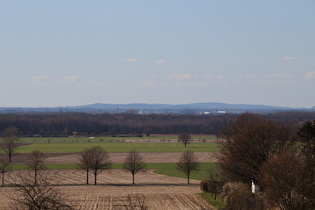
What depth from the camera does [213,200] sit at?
43906 millimetres

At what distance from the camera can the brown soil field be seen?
41594mm

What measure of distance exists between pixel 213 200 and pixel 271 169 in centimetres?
1411

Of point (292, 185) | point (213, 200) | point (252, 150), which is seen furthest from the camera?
point (252, 150)

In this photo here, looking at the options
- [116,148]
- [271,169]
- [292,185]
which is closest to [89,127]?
[116,148]

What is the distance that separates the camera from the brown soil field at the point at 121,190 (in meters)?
41.6

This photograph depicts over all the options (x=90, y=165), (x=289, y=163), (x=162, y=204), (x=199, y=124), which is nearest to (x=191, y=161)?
(x=90, y=165)

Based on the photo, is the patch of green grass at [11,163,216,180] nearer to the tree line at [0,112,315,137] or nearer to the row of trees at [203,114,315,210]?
the row of trees at [203,114,315,210]

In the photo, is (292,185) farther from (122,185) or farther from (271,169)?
(122,185)

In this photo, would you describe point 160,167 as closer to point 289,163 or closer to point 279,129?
point 279,129

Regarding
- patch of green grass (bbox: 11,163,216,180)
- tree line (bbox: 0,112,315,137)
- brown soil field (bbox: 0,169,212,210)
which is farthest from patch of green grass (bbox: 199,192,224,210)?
tree line (bbox: 0,112,315,137)

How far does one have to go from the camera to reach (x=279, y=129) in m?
49.7

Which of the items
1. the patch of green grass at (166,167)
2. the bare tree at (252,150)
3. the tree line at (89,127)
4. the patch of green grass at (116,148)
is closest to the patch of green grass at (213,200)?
the bare tree at (252,150)

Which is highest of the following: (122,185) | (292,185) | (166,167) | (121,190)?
(292,185)

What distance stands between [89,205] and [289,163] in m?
17.5
